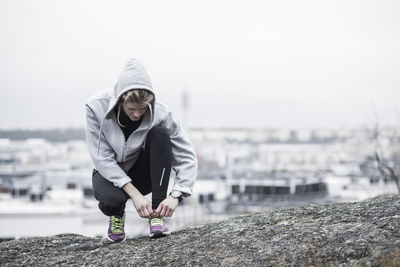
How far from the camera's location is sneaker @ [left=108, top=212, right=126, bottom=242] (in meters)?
3.15

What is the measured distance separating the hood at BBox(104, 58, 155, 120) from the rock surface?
0.78 m

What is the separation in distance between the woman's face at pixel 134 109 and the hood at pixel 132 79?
62mm

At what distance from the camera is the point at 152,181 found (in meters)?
2.94

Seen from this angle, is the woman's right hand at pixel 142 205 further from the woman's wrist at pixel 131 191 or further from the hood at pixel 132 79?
the hood at pixel 132 79

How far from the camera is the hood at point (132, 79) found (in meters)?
2.74

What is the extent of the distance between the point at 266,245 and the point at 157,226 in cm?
65

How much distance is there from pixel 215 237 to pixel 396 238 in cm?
92

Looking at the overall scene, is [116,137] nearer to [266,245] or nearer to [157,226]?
[157,226]

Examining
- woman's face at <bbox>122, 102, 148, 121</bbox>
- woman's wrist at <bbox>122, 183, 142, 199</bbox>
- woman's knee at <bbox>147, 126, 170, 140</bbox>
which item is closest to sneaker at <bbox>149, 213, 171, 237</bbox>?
woman's wrist at <bbox>122, 183, 142, 199</bbox>

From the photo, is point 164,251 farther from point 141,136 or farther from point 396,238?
point 396,238

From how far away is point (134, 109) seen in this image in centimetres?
277

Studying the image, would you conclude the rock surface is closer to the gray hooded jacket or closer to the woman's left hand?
the woman's left hand

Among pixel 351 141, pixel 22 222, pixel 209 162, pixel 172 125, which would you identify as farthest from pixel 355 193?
pixel 172 125

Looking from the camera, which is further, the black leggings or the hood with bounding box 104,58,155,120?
the black leggings
